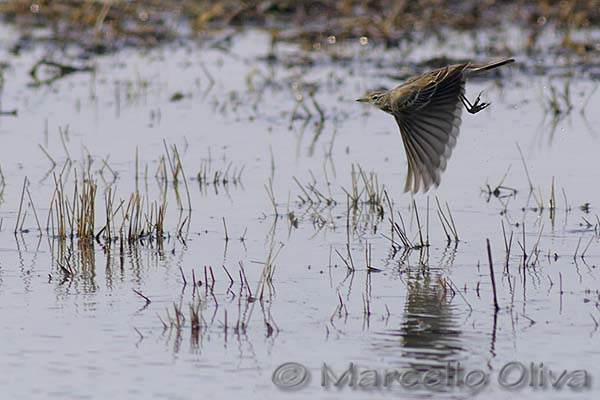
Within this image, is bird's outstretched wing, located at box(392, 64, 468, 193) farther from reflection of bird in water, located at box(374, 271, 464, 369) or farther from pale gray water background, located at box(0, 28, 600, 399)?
reflection of bird in water, located at box(374, 271, 464, 369)

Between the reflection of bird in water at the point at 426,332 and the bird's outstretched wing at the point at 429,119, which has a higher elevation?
the bird's outstretched wing at the point at 429,119

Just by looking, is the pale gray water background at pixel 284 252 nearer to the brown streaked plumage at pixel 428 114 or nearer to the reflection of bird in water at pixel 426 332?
the reflection of bird in water at pixel 426 332

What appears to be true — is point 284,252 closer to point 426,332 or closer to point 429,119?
point 429,119

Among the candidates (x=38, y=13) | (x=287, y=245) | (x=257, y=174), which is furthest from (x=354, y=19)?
(x=287, y=245)

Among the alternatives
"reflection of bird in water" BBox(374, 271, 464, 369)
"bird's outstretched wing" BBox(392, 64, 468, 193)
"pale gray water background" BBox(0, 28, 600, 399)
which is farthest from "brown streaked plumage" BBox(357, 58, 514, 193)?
"reflection of bird in water" BBox(374, 271, 464, 369)

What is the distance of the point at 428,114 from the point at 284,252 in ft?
4.12

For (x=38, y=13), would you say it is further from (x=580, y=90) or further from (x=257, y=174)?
(x=257, y=174)

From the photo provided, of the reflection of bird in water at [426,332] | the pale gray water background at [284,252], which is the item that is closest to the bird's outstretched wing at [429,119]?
the pale gray water background at [284,252]

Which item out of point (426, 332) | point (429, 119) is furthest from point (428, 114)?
point (426, 332)

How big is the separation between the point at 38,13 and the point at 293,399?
1650cm

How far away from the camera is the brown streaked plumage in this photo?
26.8 ft

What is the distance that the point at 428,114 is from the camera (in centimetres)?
841

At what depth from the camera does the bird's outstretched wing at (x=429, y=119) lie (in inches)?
323

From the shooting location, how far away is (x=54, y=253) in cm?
858
